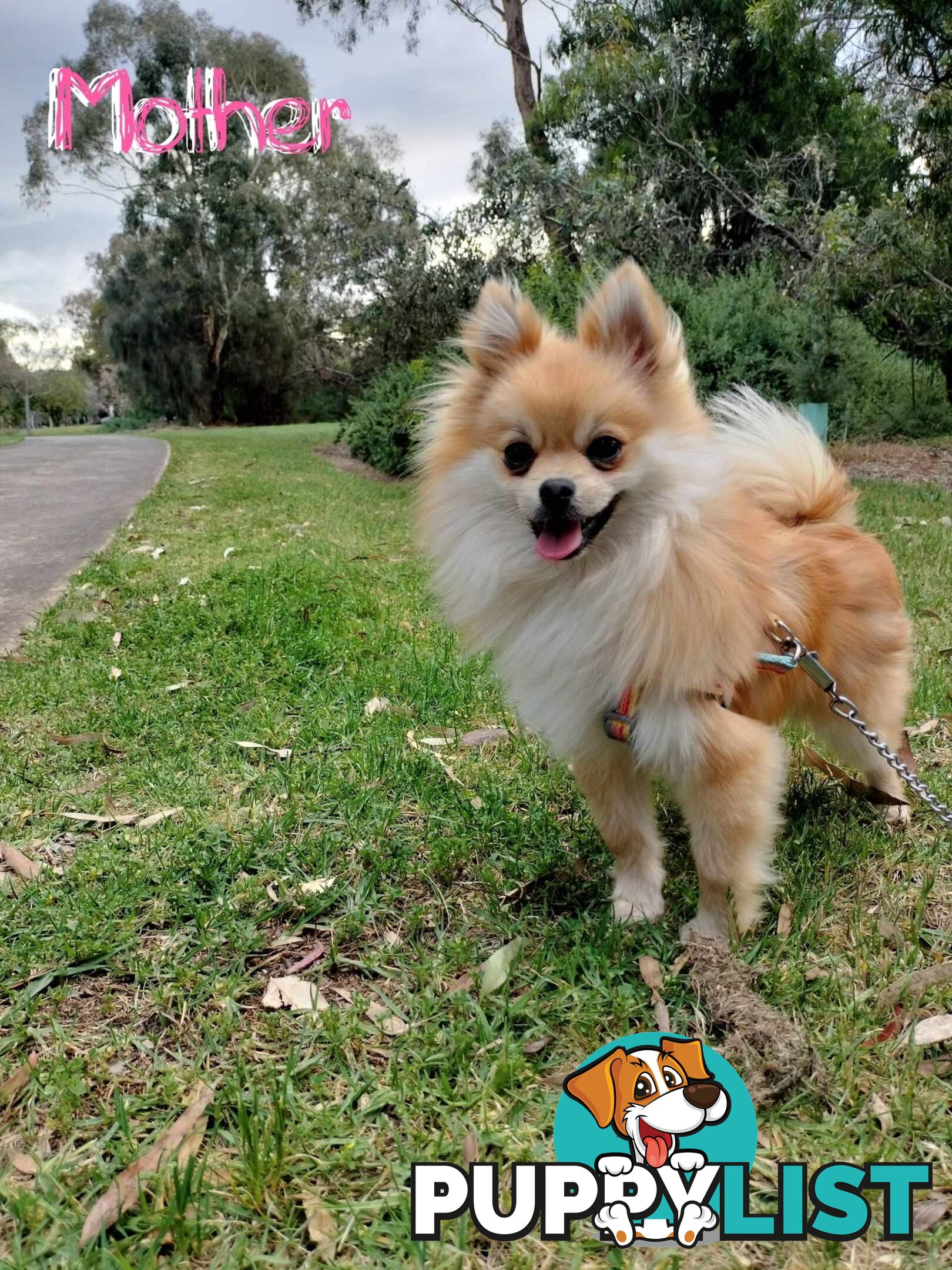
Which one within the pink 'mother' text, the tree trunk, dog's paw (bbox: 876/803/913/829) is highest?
the pink 'mother' text

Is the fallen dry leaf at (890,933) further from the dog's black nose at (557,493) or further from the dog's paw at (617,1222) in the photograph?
the dog's black nose at (557,493)

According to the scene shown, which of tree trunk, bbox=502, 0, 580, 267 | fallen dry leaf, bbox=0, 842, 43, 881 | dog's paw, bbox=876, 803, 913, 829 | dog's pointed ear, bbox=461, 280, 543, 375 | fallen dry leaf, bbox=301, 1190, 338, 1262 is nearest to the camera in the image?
fallen dry leaf, bbox=301, 1190, 338, 1262

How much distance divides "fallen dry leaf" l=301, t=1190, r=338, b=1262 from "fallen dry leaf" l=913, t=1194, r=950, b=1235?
3.22ft

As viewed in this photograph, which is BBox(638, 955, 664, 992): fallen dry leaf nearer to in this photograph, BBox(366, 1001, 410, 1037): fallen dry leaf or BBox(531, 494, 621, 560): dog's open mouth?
BBox(366, 1001, 410, 1037): fallen dry leaf

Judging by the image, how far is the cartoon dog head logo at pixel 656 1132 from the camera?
56.9 inches

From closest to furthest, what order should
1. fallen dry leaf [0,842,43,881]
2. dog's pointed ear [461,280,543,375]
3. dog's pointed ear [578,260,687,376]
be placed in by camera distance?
dog's pointed ear [578,260,687,376]
dog's pointed ear [461,280,543,375]
fallen dry leaf [0,842,43,881]

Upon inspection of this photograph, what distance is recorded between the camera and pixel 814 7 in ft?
37.4

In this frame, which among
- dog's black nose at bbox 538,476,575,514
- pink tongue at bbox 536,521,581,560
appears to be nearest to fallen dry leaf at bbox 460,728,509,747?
pink tongue at bbox 536,521,581,560

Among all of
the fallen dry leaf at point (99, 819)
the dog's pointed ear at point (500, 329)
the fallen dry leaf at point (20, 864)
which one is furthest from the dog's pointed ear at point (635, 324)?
the fallen dry leaf at point (20, 864)

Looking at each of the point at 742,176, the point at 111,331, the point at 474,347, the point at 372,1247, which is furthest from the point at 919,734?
the point at 111,331

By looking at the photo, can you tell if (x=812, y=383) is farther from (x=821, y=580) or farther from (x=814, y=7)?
(x=821, y=580)

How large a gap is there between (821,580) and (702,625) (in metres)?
0.65

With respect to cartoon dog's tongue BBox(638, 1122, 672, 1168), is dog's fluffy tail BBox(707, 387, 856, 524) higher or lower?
higher

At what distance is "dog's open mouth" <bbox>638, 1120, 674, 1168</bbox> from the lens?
1483 mm
